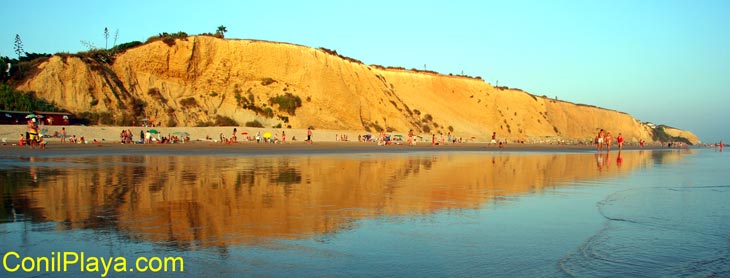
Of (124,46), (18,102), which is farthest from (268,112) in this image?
(18,102)

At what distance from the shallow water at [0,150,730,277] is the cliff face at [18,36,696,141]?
1370 inches

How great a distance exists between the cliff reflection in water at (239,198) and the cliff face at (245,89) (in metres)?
32.4

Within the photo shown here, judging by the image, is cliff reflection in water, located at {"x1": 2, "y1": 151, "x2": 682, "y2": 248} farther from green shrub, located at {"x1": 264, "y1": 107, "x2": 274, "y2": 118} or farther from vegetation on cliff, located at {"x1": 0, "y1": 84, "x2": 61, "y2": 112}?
green shrub, located at {"x1": 264, "y1": 107, "x2": 274, "y2": 118}

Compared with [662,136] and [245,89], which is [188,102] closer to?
[245,89]

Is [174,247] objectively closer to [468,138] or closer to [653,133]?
[468,138]

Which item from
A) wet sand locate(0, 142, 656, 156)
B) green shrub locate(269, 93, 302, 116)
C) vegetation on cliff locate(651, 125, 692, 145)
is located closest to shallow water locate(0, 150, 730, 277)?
wet sand locate(0, 142, 656, 156)

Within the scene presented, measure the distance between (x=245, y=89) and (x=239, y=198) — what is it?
44898 mm

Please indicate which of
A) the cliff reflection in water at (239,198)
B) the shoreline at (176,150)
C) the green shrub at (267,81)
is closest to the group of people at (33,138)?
the shoreline at (176,150)

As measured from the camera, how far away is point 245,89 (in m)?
53.6

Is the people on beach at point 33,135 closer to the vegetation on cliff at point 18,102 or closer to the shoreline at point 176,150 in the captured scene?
the shoreline at point 176,150

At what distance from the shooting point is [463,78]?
83688mm

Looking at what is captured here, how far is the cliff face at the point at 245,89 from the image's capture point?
44.9 m

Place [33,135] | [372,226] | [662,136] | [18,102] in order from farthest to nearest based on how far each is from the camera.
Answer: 1. [662,136]
2. [18,102]
3. [33,135]
4. [372,226]

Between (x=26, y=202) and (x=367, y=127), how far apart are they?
4865 cm
